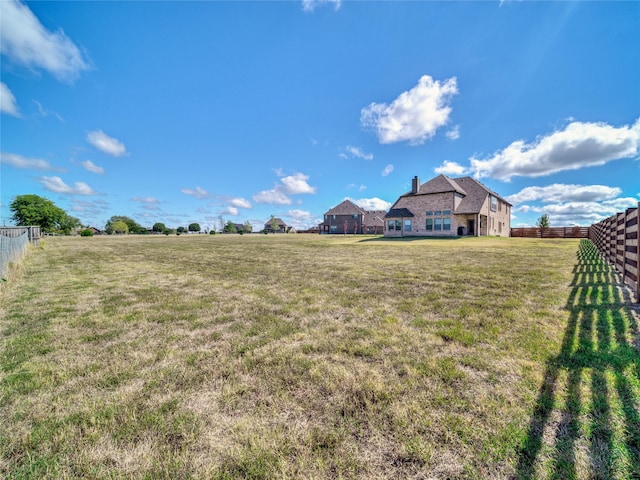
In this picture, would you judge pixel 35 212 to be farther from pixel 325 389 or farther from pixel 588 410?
pixel 588 410

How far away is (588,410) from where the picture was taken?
2.14m

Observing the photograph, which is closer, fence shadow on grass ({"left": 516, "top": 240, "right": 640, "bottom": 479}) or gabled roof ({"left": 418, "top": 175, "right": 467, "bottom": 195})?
fence shadow on grass ({"left": 516, "top": 240, "right": 640, "bottom": 479})

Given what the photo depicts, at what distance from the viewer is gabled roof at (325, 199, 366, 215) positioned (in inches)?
2405

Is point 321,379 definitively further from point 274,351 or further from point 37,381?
point 37,381

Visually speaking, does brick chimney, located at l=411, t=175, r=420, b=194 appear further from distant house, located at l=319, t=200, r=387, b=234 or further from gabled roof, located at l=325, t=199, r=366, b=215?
gabled roof, located at l=325, t=199, r=366, b=215

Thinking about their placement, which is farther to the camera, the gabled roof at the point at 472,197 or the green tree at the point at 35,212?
the green tree at the point at 35,212

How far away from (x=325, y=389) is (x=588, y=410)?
7.23 feet

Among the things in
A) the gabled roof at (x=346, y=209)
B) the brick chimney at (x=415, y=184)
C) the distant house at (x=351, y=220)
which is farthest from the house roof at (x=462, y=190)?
the gabled roof at (x=346, y=209)

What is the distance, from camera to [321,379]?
2.66m

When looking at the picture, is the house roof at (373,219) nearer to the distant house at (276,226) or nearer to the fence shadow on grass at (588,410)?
the distant house at (276,226)

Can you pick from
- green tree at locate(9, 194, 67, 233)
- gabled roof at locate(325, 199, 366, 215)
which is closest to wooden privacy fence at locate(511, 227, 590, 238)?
gabled roof at locate(325, 199, 366, 215)

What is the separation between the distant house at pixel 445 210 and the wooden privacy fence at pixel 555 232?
5.36m

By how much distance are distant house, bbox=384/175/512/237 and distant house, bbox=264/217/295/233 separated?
Answer: 69726 mm

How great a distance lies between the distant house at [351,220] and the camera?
197 feet
